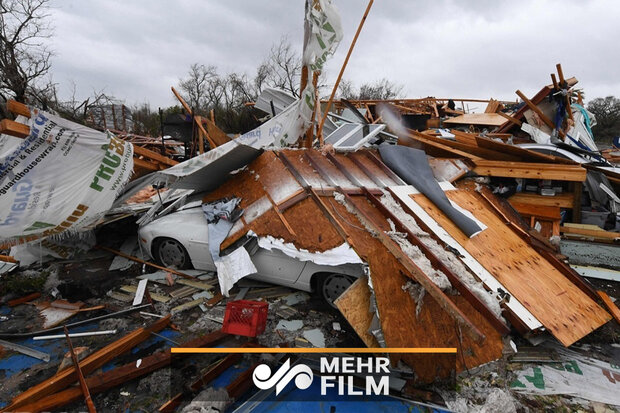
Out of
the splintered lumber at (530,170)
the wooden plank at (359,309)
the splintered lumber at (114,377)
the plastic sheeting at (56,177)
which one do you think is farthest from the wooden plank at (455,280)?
the plastic sheeting at (56,177)

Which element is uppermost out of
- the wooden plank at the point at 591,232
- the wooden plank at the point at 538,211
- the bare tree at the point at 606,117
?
the bare tree at the point at 606,117

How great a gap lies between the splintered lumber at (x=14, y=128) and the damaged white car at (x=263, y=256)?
1945mm

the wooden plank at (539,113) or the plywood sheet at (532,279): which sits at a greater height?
the wooden plank at (539,113)

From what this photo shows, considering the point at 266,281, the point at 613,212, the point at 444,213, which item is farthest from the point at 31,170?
the point at 613,212

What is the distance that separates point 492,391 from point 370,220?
200 centimetres

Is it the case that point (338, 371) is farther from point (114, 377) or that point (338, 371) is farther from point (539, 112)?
point (539, 112)

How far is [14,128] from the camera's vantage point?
3904 mm

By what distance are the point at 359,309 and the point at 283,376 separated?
3.01 feet

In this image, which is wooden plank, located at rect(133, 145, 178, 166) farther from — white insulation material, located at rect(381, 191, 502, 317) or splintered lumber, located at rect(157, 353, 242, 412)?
white insulation material, located at rect(381, 191, 502, 317)

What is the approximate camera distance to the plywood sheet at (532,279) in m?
3.30

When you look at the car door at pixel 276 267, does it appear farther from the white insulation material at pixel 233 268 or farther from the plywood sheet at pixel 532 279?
the plywood sheet at pixel 532 279

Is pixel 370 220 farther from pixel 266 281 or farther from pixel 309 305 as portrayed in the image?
pixel 266 281

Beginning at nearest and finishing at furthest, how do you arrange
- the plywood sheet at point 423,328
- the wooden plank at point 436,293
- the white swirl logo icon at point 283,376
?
the wooden plank at point 436,293
the plywood sheet at point 423,328
the white swirl logo icon at point 283,376

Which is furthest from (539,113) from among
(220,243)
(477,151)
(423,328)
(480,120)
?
(220,243)
